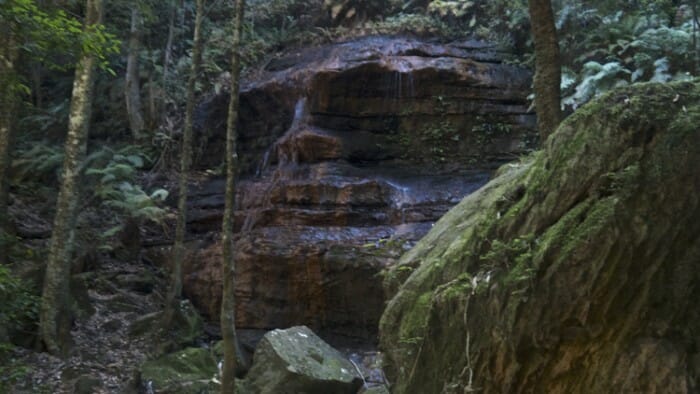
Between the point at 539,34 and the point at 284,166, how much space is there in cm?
803

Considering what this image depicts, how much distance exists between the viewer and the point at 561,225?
137 inches

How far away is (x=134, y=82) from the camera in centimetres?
1609

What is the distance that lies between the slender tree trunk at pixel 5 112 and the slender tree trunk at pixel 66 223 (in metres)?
0.71

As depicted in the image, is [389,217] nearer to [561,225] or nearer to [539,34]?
[539,34]

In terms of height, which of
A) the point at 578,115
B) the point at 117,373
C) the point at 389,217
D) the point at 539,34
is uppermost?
the point at 539,34

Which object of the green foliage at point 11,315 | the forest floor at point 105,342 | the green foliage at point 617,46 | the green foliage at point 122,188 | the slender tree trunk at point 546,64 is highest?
the green foliage at point 617,46

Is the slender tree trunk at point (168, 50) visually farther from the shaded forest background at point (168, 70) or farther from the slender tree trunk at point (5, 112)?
the slender tree trunk at point (5, 112)

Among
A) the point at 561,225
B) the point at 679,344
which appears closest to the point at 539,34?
the point at 561,225

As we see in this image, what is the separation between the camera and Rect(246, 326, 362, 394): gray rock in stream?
25.0ft

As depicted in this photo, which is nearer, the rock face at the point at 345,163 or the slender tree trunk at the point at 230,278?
the slender tree trunk at the point at 230,278

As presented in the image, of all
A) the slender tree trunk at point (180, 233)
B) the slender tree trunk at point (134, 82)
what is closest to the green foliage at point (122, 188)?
the slender tree trunk at point (180, 233)

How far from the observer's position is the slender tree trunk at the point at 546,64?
6102mm

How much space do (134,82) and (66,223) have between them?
26.0 ft

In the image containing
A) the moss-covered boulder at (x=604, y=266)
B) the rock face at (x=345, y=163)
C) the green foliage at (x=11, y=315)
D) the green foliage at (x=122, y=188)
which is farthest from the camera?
the green foliage at (x=122, y=188)
